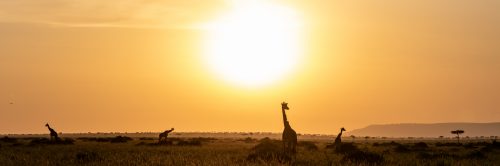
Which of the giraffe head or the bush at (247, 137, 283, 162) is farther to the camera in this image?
the giraffe head

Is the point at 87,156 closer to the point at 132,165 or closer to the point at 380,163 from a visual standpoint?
the point at 132,165

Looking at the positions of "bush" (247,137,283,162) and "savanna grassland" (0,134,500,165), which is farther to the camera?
"bush" (247,137,283,162)

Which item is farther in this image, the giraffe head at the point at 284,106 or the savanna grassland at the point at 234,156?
the giraffe head at the point at 284,106

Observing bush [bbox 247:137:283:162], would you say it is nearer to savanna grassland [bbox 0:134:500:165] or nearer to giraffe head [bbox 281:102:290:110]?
savanna grassland [bbox 0:134:500:165]

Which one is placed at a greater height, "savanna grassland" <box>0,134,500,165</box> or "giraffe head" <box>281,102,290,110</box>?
"giraffe head" <box>281,102,290,110</box>

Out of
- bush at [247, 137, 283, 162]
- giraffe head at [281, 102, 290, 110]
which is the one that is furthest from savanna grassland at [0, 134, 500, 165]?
giraffe head at [281, 102, 290, 110]

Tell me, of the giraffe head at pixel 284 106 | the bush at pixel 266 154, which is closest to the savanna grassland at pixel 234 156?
the bush at pixel 266 154

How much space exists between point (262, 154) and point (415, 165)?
760 cm

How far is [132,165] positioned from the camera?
27.0 meters

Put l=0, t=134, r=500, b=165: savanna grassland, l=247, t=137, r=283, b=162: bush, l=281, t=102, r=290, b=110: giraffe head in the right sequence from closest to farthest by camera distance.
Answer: l=0, t=134, r=500, b=165: savanna grassland, l=247, t=137, r=283, b=162: bush, l=281, t=102, r=290, b=110: giraffe head

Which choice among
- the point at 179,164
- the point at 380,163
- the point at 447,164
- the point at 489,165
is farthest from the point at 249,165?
the point at 489,165

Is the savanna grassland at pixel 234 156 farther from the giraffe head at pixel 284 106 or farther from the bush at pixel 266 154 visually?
the giraffe head at pixel 284 106

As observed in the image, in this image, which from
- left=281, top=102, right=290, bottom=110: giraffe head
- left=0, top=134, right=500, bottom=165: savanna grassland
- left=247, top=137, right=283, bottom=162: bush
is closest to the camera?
left=0, top=134, right=500, bottom=165: savanna grassland

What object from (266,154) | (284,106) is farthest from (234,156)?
(284,106)
